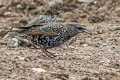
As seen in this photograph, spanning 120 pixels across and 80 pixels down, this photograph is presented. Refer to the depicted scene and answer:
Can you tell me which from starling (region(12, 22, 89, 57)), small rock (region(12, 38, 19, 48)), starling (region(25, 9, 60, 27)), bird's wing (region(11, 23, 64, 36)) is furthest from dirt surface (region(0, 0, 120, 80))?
starling (region(25, 9, 60, 27))

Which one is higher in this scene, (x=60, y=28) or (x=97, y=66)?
(x=60, y=28)

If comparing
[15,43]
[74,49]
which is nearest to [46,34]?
[74,49]

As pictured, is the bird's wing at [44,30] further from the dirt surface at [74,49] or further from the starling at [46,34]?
the dirt surface at [74,49]

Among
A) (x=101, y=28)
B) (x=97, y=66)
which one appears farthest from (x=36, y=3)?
(x=97, y=66)

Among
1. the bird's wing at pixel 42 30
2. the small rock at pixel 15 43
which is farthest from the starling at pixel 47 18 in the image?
the bird's wing at pixel 42 30

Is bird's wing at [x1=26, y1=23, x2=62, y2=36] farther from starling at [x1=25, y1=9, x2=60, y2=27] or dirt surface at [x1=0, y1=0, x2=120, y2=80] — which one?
starling at [x1=25, y1=9, x2=60, y2=27]

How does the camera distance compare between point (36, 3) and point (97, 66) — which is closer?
point (97, 66)

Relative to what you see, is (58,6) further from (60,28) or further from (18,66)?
(18,66)

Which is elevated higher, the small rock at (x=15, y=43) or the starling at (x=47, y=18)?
the starling at (x=47, y=18)
